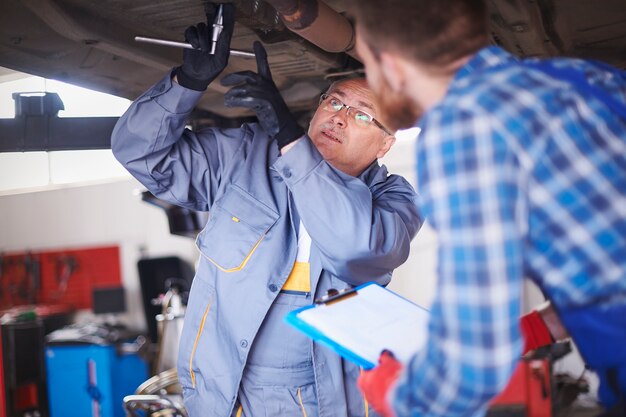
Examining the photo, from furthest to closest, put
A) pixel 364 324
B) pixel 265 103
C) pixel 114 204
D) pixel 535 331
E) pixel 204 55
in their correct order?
pixel 114 204, pixel 204 55, pixel 265 103, pixel 535 331, pixel 364 324

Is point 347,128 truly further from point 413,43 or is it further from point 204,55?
point 413,43

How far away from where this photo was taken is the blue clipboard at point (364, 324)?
3.68 feet

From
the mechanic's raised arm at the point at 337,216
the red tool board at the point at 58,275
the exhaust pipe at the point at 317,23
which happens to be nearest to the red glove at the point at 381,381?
the mechanic's raised arm at the point at 337,216

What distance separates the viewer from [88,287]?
19.9 ft

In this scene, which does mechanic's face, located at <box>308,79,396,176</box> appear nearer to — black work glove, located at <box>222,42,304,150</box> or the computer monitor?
black work glove, located at <box>222,42,304,150</box>

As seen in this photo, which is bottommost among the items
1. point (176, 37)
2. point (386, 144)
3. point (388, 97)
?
point (388, 97)

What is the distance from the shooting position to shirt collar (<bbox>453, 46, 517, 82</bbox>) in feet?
3.12

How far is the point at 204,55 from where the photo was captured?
1660 mm

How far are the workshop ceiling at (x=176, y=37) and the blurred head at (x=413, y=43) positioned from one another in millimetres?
608

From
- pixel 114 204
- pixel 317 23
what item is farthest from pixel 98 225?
pixel 317 23

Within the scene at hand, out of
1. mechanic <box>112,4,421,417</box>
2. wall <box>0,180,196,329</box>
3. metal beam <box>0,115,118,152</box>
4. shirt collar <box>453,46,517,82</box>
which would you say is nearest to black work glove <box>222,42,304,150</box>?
mechanic <box>112,4,421,417</box>

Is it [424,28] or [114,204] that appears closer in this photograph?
[424,28]

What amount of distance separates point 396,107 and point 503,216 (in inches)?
10.7

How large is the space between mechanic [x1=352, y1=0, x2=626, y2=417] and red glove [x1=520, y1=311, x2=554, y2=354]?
421 mm
